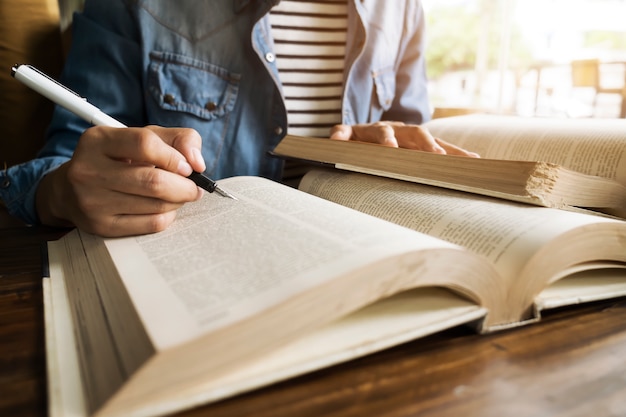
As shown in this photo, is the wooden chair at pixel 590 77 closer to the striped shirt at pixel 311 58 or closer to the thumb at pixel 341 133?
the striped shirt at pixel 311 58

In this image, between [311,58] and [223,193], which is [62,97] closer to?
[223,193]

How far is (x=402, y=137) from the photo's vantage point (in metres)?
0.76

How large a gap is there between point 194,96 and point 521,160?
2.10 feet

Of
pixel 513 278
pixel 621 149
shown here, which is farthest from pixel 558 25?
pixel 513 278

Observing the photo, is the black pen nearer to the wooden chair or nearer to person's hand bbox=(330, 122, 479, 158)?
person's hand bbox=(330, 122, 479, 158)

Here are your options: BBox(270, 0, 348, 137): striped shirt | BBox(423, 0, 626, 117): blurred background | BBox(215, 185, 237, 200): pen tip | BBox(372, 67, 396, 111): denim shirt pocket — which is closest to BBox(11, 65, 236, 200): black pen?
BBox(215, 185, 237, 200): pen tip

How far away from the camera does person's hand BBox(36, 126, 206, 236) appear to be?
17.6 inches

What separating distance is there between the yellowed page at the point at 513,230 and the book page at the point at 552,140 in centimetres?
21

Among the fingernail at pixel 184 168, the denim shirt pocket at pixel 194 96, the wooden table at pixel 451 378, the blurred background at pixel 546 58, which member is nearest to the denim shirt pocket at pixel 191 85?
the denim shirt pocket at pixel 194 96

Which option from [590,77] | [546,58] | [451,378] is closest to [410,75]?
[451,378]

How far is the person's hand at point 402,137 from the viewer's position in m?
0.69

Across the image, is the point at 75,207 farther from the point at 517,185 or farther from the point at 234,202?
the point at 517,185

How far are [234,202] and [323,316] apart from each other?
0.25 metres

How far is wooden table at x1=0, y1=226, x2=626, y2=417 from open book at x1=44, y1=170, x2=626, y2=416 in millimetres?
14
